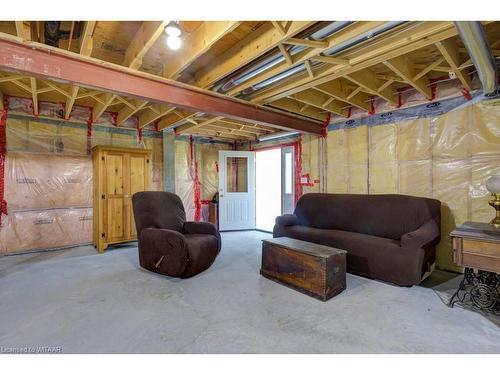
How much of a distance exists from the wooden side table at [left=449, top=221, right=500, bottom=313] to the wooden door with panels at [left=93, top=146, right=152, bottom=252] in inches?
173

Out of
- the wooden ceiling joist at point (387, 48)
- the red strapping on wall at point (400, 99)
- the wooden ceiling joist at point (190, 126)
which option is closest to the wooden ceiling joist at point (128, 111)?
the wooden ceiling joist at point (190, 126)

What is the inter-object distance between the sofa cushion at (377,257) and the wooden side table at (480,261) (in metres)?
0.41

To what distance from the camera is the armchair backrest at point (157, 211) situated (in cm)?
332

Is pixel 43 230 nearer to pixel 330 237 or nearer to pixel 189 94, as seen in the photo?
pixel 189 94

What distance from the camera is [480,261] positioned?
A: 1951 mm

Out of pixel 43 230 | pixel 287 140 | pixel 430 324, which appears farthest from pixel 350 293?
pixel 43 230

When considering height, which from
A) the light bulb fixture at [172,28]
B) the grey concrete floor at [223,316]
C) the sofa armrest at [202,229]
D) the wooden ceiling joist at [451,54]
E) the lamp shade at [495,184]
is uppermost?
the wooden ceiling joist at [451,54]

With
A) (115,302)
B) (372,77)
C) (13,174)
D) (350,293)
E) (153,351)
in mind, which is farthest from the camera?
(13,174)

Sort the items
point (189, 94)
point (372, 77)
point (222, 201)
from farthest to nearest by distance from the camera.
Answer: point (222, 201), point (372, 77), point (189, 94)

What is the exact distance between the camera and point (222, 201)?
5.72 meters

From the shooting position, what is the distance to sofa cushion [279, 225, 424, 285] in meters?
2.62

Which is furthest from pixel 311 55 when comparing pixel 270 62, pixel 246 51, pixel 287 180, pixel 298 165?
pixel 287 180

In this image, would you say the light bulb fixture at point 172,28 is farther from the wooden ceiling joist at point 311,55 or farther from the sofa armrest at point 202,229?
the sofa armrest at point 202,229
